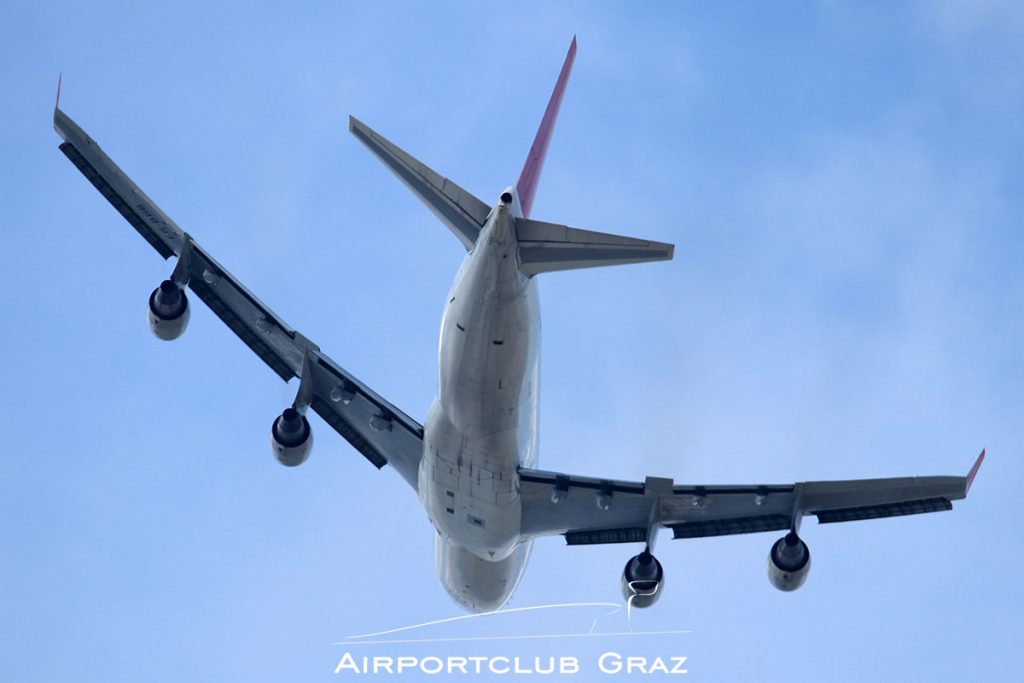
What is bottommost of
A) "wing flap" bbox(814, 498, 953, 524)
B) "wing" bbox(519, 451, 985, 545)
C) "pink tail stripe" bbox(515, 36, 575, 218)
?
"wing flap" bbox(814, 498, 953, 524)

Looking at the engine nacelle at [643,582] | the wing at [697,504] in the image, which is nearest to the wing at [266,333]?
the wing at [697,504]

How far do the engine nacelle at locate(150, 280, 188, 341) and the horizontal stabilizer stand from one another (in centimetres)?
1111

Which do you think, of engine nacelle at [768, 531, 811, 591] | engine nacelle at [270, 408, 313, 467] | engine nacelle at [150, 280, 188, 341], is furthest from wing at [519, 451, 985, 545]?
engine nacelle at [150, 280, 188, 341]

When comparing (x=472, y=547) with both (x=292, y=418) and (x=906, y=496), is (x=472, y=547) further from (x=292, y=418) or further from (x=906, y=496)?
(x=906, y=496)

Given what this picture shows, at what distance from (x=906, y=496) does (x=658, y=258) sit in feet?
38.3

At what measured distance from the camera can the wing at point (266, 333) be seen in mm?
38312

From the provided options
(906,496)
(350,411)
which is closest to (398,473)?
(350,411)

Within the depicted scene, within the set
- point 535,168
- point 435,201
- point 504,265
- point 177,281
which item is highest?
point 535,168

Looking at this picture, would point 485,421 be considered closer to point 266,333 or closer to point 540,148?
point 266,333

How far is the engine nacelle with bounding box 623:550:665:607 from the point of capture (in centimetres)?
3825

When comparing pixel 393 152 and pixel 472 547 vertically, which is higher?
pixel 393 152

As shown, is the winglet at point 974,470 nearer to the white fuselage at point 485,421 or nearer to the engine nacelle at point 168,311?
the white fuselage at point 485,421

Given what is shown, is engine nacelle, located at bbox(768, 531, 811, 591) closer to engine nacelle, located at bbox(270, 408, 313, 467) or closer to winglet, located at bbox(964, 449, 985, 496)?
winglet, located at bbox(964, 449, 985, 496)

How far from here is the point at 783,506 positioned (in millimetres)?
38469
